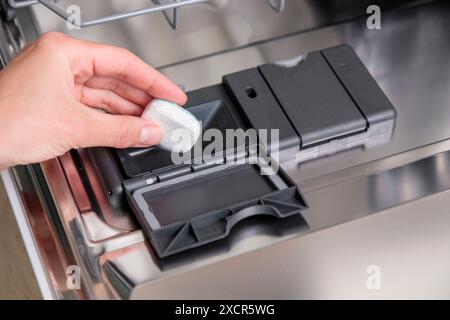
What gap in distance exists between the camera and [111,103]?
0.82 metres

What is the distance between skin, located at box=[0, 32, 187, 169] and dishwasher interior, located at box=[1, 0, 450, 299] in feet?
0.11

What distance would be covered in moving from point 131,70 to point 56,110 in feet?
0.35

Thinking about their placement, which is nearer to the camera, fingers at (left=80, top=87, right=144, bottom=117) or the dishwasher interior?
the dishwasher interior

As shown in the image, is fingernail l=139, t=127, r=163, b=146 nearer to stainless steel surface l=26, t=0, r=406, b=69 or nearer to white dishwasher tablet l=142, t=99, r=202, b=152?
white dishwasher tablet l=142, t=99, r=202, b=152

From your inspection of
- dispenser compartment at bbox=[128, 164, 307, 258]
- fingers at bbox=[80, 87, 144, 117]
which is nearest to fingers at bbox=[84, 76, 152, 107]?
fingers at bbox=[80, 87, 144, 117]

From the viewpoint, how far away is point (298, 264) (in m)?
0.68

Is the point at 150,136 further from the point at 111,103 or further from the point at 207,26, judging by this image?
the point at 207,26

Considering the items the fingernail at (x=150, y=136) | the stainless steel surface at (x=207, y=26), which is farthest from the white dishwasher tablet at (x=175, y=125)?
the stainless steel surface at (x=207, y=26)

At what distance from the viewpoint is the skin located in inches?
27.9

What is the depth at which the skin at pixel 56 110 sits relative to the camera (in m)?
0.71

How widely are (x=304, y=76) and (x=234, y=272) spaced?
0.83ft

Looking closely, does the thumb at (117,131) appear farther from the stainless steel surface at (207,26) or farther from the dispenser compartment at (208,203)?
the stainless steel surface at (207,26)

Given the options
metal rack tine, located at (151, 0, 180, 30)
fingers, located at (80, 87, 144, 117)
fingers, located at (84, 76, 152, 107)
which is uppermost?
metal rack tine, located at (151, 0, 180, 30)
